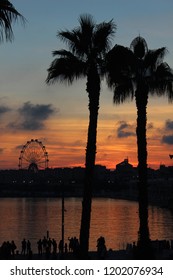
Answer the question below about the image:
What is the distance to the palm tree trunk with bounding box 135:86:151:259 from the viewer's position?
30.1 meters

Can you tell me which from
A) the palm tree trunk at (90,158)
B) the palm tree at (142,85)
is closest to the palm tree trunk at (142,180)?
the palm tree at (142,85)

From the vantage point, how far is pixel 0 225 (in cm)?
12631

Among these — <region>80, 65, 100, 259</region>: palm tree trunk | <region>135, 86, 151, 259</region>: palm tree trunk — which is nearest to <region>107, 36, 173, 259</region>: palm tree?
<region>135, 86, 151, 259</region>: palm tree trunk

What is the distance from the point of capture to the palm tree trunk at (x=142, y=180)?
98.8 ft

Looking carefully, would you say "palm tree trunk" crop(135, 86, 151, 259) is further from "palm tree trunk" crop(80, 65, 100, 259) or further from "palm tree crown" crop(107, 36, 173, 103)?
"palm tree trunk" crop(80, 65, 100, 259)

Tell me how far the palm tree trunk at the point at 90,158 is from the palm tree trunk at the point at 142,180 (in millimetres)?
4757

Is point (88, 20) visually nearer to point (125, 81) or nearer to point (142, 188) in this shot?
point (125, 81)

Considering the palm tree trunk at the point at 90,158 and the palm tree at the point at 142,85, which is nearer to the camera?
the palm tree trunk at the point at 90,158

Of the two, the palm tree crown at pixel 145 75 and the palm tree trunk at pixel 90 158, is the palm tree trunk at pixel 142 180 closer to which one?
the palm tree crown at pixel 145 75

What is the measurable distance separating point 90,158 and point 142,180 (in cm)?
578
